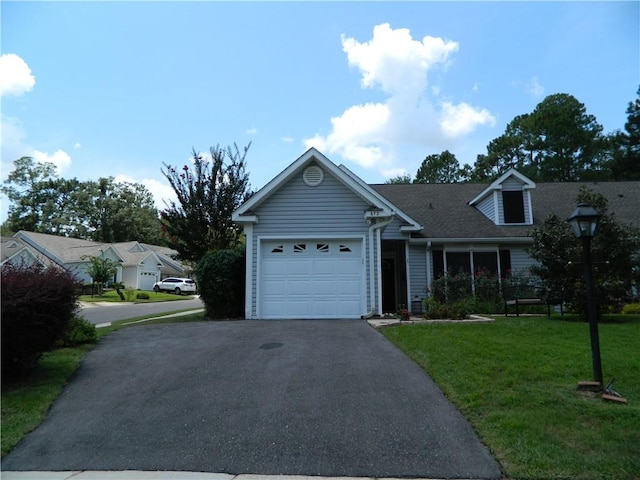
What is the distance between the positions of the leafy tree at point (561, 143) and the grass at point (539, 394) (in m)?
32.9

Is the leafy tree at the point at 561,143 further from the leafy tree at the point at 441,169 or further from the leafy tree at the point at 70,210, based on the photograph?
the leafy tree at the point at 70,210

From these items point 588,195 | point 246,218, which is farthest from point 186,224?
point 588,195

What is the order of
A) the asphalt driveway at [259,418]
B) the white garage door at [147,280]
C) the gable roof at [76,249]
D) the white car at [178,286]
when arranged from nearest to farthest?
the asphalt driveway at [259,418]
the gable roof at [76,249]
the white car at [178,286]
the white garage door at [147,280]

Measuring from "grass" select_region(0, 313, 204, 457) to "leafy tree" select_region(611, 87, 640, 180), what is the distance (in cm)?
4076

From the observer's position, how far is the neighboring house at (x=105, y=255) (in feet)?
126

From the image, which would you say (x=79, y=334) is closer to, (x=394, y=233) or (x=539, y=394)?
(x=539, y=394)

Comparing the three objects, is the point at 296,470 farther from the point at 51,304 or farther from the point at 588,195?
the point at 588,195

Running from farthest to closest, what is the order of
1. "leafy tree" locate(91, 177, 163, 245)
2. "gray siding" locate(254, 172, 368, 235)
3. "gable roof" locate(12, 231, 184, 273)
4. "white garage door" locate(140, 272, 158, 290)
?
"leafy tree" locate(91, 177, 163, 245)
"white garage door" locate(140, 272, 158, 290)
"gable roof" locate(12, 231, 184, 273)
"gray siding" locate(254, 172, 368, 235)

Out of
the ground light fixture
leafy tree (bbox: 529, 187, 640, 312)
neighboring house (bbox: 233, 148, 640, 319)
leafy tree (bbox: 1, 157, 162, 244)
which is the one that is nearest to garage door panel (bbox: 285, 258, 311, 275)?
neighboring house (bbox: 233, 148, 640, 319)

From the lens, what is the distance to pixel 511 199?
17.2 meters

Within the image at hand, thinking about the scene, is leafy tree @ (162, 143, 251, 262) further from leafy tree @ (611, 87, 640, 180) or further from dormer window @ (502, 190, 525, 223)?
leafy tree @ (611, 87, 640, 180)

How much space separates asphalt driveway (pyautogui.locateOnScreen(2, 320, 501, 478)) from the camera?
409cm

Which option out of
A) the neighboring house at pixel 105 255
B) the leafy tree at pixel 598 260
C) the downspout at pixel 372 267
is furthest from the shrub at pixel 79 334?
the neighboring house at pixel 105 255

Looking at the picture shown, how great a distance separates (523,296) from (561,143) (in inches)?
1185
